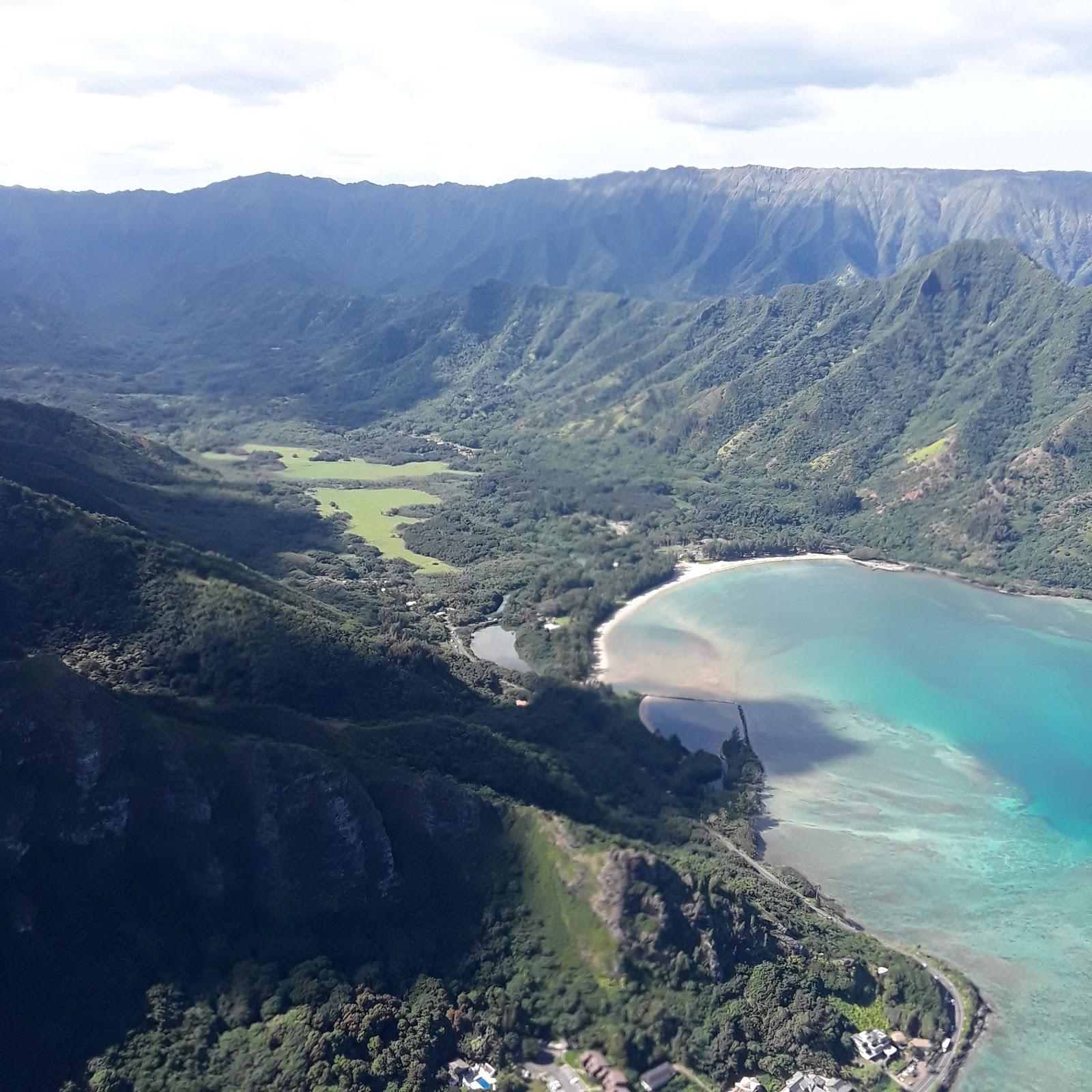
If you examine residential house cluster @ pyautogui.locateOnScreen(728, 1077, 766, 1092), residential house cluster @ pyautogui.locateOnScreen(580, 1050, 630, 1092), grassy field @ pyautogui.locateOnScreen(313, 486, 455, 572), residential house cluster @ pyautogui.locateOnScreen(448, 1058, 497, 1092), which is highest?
grassy field @ pyautogui.locateOnScreen(313, 486, 455, 572)

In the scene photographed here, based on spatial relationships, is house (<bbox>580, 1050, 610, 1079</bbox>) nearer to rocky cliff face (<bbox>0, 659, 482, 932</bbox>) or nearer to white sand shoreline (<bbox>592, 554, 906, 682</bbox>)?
rocky cliff face (<bbox>0, 659, 482, 932</bbox>)

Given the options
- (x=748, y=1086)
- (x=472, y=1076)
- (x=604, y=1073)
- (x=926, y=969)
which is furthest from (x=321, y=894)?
(x=926, y=969)

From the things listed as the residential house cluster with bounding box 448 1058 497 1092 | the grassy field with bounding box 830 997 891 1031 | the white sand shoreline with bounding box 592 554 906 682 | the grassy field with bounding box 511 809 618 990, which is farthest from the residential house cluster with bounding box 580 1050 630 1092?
the white sand shoreline with bounding box 592 554 906 682

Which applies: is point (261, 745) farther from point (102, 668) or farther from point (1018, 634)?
point (1018, 634)

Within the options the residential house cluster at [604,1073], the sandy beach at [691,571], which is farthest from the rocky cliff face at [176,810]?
the sandy beach at [691,571]

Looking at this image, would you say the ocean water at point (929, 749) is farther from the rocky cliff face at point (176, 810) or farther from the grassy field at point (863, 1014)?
the rocky cliff face at point (176, 810)

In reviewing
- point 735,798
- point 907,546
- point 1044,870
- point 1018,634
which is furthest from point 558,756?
point 907,546
